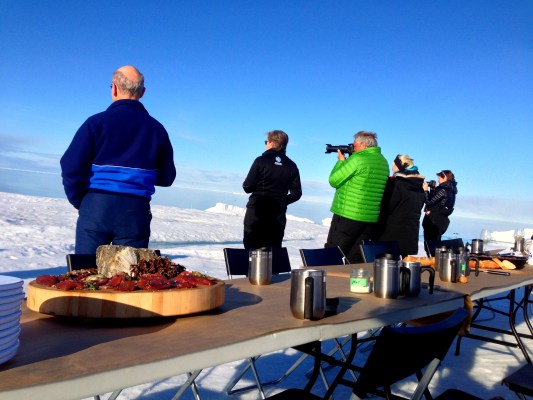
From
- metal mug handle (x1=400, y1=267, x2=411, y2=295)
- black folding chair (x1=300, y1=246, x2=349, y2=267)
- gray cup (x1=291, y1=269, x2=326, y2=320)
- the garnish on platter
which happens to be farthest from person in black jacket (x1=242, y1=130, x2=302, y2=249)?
gray cup (x1=291, y1=269, x2=326, y2=320)

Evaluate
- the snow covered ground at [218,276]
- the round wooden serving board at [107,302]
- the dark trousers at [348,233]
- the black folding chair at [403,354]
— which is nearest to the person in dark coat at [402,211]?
the dark trousers at [348,233]

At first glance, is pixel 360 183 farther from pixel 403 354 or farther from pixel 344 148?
pixel 403 354

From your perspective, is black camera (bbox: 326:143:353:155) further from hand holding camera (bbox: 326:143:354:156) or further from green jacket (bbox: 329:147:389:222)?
green jacket (bbox: 329:147:389:222)

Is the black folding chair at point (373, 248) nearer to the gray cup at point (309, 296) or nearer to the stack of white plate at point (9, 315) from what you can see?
the gray cup at point (309, 296)

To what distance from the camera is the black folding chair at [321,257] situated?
350 centimetres

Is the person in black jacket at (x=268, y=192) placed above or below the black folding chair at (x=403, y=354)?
above

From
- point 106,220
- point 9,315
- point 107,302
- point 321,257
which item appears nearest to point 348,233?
point 321,257

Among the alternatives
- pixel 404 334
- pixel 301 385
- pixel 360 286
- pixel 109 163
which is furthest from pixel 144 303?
pixel 301 385

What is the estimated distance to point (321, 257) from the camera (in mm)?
3713

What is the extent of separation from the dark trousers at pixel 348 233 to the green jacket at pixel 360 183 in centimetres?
6

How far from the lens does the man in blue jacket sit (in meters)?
2.65

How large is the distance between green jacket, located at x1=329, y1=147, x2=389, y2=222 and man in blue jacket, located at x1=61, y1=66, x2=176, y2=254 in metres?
2.13

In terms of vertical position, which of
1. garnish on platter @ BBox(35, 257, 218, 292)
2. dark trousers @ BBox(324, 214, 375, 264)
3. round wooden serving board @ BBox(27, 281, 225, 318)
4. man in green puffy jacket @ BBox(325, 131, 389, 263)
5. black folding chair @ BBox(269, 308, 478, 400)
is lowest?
black folding chair @ BBox(269, 308, 478, 400)

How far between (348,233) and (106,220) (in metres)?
2.55
